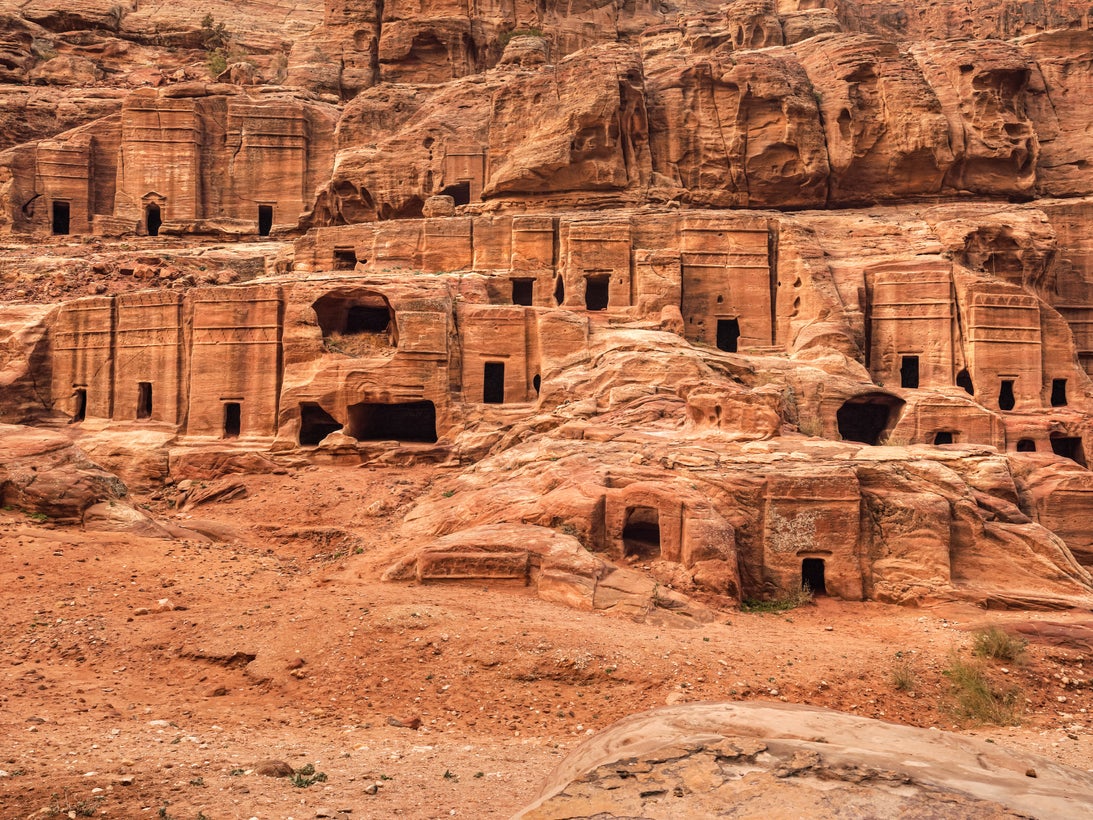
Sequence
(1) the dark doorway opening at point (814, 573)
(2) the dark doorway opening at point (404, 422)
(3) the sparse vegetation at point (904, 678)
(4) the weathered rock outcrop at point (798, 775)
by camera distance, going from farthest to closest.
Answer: (2) the dark doorway opening at point (404, 422)
(1) the dark doorway opening at point (814, 573)
(3) the sparse vegetation at point (904, 678)
(4) the weathered rock outcrop at point (798, 775)

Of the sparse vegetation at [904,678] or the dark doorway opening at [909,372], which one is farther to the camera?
the dark doorway opening at [909,372]

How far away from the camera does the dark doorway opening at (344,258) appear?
109 ft

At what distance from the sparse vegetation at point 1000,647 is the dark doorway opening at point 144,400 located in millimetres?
23821

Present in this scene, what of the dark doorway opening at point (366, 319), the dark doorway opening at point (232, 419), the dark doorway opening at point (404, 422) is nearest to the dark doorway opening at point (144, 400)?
the dark doorway opening at point (232, 419)

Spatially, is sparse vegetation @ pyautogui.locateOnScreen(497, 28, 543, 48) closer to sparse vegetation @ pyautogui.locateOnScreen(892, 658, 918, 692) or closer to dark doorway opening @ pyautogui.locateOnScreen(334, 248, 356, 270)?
dark doorway opening @ pyautogui.locateOnScreen(334, 248, 356, 270)

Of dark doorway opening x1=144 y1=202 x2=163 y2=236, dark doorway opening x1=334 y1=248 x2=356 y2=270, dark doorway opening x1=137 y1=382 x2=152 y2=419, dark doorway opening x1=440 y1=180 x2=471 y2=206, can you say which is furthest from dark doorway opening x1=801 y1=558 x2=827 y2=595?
dark doorway opening x1=144 y1=202 x2=163 y2=236

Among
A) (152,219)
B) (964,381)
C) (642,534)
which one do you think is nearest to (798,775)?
(642,534)

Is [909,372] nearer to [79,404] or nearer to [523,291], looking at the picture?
[523,291]

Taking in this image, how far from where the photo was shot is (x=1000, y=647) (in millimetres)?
14203

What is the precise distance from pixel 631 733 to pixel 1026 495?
727 inches

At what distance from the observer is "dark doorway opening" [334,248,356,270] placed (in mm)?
33156

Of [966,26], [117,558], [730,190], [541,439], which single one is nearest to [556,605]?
[541,439]

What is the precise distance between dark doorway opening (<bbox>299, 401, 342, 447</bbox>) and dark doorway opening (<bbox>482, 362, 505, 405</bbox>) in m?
4.58

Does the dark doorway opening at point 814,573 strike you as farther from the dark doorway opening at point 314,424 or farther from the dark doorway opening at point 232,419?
the dark doorway opening at point 232,419
